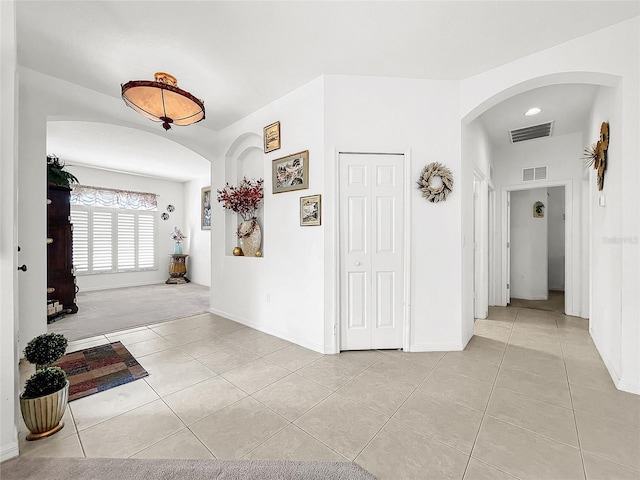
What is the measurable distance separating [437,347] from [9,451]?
3.20 metres

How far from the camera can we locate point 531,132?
425cm

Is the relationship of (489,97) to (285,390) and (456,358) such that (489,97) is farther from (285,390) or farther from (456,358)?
(285,390)

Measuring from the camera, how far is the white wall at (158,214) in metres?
6.44

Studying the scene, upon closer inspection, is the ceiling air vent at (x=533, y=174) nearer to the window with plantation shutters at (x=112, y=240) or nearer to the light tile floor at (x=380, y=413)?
the light tile floor at (x=380, y=413)

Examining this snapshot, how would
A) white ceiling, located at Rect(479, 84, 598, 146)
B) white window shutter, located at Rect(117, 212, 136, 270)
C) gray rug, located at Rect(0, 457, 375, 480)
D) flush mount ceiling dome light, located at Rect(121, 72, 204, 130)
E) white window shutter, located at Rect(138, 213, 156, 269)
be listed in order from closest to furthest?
gray rug, located at Rect(0, 457, 375, 480)
flush mount ceiling dome light, located at Rect(121, 72, 204, 130)
white ceiling, located at Rect(479, 84, 598, 146)
white window shutter, located at Rect(117, 212, 136, 270)
white window shutter, located at Rect(138, 213, 156, 269)

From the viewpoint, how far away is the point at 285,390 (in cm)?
217

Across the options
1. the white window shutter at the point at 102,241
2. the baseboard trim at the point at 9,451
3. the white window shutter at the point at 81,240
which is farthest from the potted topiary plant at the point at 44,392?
the white window shutter at the point at 102,241

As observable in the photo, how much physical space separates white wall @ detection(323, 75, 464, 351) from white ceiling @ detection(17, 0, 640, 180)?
18 cm

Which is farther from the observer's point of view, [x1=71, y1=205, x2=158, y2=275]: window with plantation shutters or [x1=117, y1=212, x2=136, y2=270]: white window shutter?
[x1=117, y1=212, x2=136, y2=270]: white window shutter

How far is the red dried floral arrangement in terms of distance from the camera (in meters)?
3.63

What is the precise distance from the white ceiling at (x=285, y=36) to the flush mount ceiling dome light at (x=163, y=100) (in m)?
0.46

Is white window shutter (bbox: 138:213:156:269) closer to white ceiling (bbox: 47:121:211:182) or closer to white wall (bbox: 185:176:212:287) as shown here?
white wall (bbox: 185:176:212:287)

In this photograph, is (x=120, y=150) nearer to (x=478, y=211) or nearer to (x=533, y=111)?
(x=478, y=211)

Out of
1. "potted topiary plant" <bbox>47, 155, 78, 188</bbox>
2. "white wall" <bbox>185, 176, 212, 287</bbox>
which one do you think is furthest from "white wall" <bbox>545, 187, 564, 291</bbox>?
"potted topiary plant" <bbox>47, 155, 78, 188</bbox>
